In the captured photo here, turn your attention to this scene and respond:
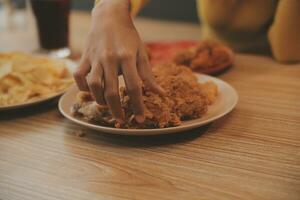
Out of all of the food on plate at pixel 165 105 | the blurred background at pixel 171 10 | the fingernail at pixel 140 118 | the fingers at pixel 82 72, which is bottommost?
the blurred background at pixel 171 10

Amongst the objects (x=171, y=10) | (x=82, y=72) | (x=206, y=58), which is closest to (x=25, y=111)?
(x=82, y=72)

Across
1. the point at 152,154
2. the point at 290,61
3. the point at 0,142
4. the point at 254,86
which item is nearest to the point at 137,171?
the point at 152,154

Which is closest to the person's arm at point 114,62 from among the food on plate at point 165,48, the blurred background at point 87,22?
the food on plate at point 165,48

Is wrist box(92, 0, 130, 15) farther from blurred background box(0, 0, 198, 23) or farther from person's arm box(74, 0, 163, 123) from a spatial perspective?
blurred background box(0, 0, 198, 23)

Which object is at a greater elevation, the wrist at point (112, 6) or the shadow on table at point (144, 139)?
the wrist at point (112, 6)

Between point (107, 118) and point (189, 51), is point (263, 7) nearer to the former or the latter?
point (189, 51)

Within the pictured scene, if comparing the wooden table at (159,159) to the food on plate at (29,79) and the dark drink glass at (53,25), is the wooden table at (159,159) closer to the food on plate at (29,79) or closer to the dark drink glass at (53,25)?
the food on plate at (29,79)
